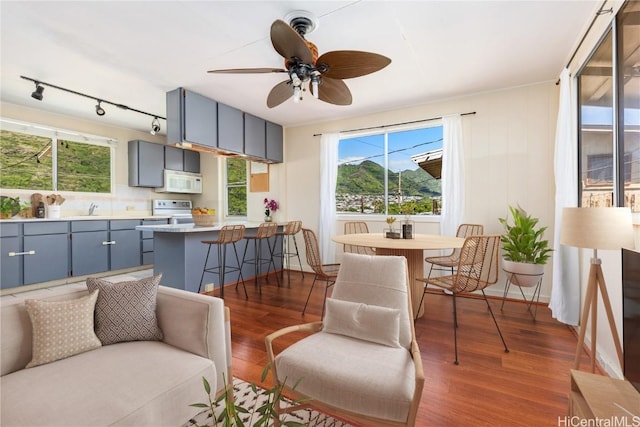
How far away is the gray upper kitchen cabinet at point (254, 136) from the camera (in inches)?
177

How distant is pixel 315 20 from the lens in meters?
2.24

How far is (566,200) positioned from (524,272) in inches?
32.0

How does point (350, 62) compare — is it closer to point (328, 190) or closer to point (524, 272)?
point (524, 272)

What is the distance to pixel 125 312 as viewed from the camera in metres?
1.60

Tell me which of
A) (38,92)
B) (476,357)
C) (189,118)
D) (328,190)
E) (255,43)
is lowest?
(476,357)

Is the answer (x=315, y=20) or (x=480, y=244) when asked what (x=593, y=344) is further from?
(x=315, y=20)

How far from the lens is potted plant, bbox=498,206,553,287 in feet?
9.88

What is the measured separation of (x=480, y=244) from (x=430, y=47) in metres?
1.83

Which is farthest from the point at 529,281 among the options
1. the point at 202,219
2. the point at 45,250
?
the point at 45,250

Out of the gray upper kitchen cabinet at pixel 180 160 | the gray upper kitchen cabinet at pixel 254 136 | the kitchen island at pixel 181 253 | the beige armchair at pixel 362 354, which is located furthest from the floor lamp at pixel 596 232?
the gray upper kitchen cabinet at pixel 180 160

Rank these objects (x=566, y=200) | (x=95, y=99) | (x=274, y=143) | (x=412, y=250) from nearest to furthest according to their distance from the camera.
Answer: (x=566, y=200) → (x=412, y=250) → (x=95, y=99) → (x=274, y=143)

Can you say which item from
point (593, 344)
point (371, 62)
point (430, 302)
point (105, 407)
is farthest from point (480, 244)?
point (105, 407)

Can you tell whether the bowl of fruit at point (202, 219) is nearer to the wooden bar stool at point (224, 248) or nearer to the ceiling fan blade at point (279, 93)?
the wooden bar stool at point (224, 248)

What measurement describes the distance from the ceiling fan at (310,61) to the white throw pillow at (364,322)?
5.17 ft
